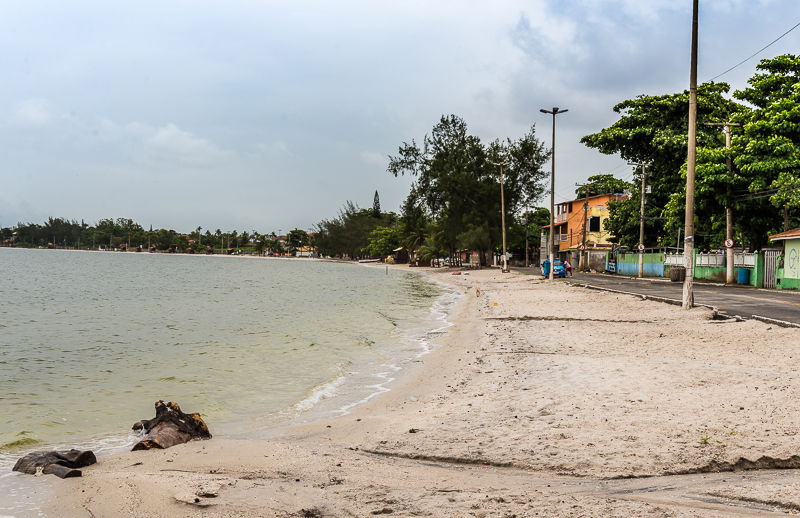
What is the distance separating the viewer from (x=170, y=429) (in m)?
7.43

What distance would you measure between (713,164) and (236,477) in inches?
1439

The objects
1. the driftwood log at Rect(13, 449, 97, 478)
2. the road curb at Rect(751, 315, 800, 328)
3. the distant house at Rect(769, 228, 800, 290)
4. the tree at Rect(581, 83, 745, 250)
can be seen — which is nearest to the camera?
the driftwood log at Rect(13, 449, 97, 478)

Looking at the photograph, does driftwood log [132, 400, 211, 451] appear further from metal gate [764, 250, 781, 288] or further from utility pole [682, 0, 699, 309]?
metal gate [764, 250, 781, 288]

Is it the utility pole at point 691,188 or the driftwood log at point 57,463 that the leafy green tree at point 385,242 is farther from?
the driftwood log at point 57,463

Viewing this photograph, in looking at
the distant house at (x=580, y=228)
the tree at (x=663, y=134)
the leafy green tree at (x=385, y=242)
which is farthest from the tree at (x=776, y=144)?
the leafy green tree at (x=385, y=242)

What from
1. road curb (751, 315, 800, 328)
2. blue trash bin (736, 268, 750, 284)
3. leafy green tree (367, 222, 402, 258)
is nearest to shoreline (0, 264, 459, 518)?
road curb (751, 315, 800, 328)

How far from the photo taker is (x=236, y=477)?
5805 millimetres

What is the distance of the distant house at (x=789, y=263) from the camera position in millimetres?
29594

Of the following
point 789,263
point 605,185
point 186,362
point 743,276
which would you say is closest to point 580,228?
Result: point 605,185

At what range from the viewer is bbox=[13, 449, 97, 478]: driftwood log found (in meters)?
6.14

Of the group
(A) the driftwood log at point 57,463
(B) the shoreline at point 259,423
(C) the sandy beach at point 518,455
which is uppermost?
(C) the sandy beach at point 518,455

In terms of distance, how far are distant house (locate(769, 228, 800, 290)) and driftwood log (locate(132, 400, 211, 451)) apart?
97.2ft

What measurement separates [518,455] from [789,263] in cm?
3057

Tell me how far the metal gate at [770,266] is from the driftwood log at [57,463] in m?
34.2
